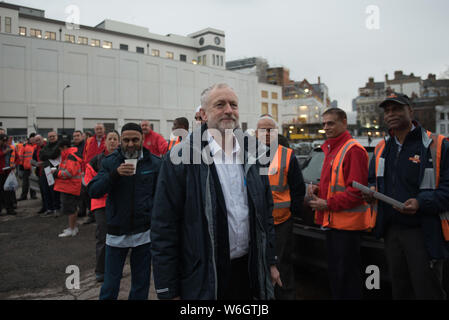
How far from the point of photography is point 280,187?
3.50 metres

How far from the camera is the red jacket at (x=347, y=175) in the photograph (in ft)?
10.1

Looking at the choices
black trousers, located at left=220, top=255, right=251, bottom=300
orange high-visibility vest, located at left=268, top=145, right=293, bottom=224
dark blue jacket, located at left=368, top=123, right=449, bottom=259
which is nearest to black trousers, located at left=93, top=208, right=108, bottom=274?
orange high-visibility vest, located at left=268, top=145, right=293, bottom=224

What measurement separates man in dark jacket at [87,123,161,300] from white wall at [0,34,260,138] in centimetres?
4027

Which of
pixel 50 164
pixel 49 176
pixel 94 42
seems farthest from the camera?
pixel 94 42

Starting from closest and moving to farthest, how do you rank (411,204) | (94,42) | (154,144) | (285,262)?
1. (411,204)
2. (285,262)
3. (154,144)
4. (94,42)

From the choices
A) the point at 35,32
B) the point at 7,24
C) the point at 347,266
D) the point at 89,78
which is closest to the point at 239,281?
the point at 347,266

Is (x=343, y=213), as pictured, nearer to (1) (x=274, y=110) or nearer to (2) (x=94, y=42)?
(2) (x=94, y=42)

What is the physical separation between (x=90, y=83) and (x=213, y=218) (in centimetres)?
4569

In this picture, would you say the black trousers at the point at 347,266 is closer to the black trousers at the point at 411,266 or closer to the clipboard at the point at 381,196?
the black trousers at the point at 411,266

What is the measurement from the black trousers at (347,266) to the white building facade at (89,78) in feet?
135

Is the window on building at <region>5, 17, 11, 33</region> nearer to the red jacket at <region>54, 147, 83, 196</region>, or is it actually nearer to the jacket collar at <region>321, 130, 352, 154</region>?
the red jacket at <region>54, 147, 83, 196</region>

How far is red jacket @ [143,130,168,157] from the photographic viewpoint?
629cm

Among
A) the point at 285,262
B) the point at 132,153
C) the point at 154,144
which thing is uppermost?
the point at 154,144
